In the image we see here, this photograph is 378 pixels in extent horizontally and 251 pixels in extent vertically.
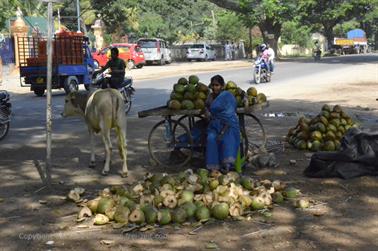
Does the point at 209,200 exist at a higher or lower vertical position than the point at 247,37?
lower

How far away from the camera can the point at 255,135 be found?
32.9ft

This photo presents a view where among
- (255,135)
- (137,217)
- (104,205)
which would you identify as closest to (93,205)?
(104,205)

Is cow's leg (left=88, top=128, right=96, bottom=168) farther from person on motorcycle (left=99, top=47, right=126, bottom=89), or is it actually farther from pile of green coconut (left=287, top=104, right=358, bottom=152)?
person on motorcycle (left=99, top=47, right=126, bottom=89)

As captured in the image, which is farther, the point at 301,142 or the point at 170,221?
the point at 301,142

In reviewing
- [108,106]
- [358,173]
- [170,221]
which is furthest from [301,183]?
[108,106]

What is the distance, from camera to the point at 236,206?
18.1ft

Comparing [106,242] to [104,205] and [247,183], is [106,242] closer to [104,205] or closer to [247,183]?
[104,205]

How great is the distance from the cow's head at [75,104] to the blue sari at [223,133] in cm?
208

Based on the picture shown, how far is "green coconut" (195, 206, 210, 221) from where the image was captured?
5.38 meters

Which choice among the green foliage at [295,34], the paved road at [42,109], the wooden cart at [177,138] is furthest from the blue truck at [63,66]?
the green foliage at [295,34]

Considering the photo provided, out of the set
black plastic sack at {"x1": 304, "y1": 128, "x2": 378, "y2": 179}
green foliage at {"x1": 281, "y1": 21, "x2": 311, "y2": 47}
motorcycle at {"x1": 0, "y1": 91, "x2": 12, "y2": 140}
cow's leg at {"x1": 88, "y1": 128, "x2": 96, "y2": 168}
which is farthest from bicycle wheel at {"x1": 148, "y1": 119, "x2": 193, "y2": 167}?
green foliage at {"x1": 281, "y1": 21, "x2": 311, "y2": 47}

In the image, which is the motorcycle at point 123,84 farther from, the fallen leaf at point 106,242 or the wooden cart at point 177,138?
the fallen leaf at point 106,242

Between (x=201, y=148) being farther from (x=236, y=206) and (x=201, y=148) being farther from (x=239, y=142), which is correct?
(x=236, y=206)

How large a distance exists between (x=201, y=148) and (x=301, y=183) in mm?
1523
